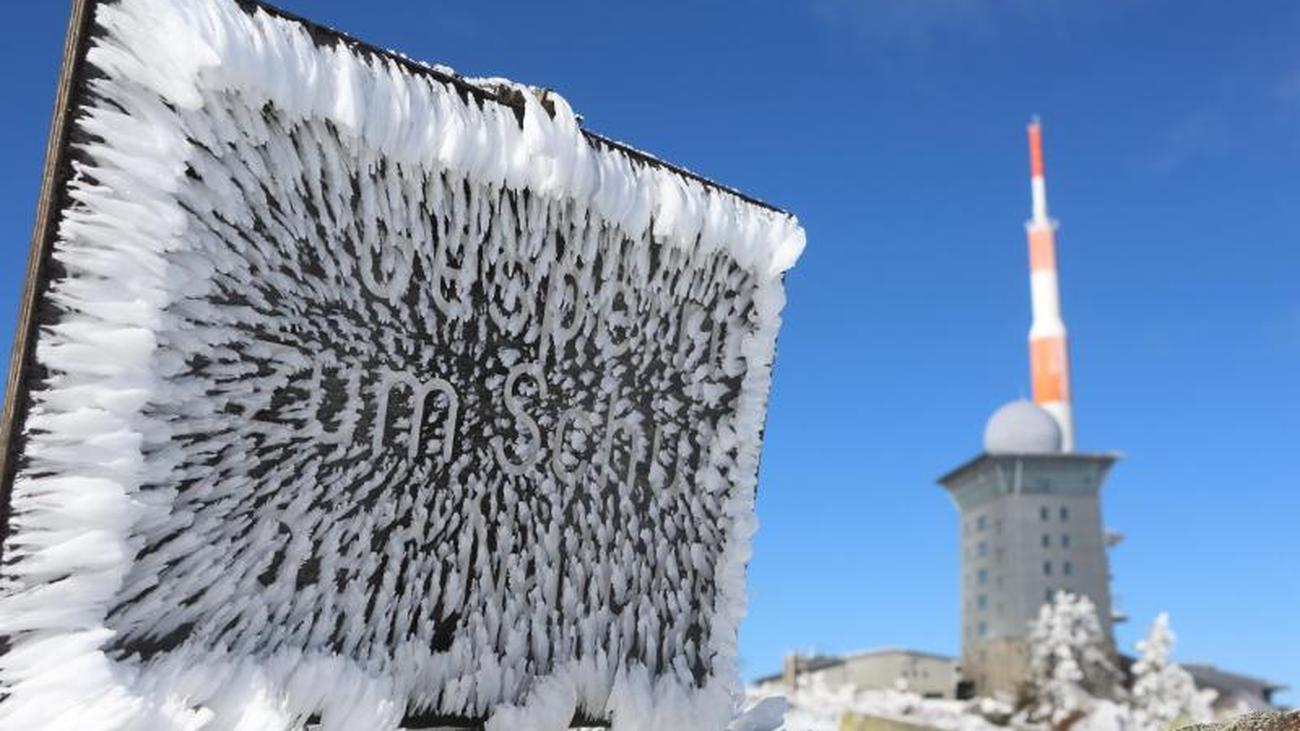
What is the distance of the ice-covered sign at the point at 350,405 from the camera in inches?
45.4

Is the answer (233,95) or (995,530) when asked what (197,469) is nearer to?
(233,95)

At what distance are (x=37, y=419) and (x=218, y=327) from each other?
21cm

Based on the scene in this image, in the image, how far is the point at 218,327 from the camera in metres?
1.26

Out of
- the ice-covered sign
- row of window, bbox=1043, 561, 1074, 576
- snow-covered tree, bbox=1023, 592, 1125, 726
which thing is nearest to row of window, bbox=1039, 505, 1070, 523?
row of window, bbox=1043, 561, 1074, 576

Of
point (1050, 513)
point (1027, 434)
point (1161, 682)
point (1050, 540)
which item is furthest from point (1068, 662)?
point (1027, 434)

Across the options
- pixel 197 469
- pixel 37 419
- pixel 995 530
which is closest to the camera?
pixel 37 419

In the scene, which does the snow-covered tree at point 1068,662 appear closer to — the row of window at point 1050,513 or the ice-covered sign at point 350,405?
the row of window at point 1050,513

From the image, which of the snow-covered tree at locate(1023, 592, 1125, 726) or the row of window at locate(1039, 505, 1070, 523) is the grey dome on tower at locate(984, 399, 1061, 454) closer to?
the row of window at locate(1039, 505, 1070, 523)

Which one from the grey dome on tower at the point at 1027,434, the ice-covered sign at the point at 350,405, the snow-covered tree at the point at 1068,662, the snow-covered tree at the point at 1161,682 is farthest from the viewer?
the grey dome on tower at the point at 1027,434

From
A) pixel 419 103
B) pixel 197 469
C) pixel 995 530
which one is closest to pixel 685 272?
pixel 419 103

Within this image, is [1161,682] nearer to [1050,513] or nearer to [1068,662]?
[1068,662]

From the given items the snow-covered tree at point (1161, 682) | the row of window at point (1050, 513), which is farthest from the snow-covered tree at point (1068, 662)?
the row of window at point (1050, 513)

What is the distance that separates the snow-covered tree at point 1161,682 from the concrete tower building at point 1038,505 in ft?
13.5

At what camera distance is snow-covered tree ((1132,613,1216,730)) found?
18375 millimetres
